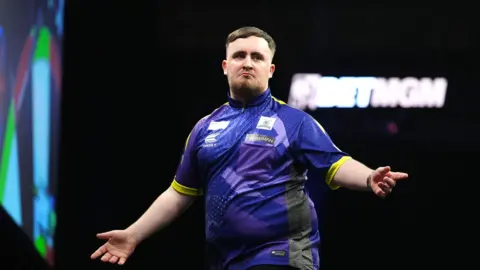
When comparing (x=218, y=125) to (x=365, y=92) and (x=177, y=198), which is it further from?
(x=365, y=92)

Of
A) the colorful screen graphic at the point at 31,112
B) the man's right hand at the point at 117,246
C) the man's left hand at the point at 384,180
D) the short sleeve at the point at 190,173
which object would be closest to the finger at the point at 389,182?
the man's left hand at the point at 384,180

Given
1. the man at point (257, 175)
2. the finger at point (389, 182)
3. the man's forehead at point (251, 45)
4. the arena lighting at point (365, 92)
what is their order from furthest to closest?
the arena lighting at point (365, 92) < the man's forehead at point (251, 45) < the man at point (257, 175) < the finger at point (389, 182)

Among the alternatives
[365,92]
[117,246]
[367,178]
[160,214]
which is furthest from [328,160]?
[365,92]

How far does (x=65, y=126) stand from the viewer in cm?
510

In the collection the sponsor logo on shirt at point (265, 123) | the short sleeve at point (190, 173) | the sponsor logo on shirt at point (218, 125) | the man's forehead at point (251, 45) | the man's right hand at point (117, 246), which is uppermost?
the man's forehead at point (251, 45)

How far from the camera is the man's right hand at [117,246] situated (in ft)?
7.98

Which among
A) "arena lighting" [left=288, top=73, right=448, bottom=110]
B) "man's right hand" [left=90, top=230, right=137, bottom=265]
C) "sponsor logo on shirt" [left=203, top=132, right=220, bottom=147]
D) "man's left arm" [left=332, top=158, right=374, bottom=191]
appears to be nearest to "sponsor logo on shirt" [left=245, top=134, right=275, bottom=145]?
"sponsor logo on shirt" [left=203, top=132, right=220, bottom=147]

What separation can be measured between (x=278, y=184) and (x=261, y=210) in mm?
99

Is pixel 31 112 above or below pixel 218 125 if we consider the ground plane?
Result: below

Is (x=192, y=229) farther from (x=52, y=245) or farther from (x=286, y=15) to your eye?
(x=286, y=15)

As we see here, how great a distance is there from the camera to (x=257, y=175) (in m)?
2.31

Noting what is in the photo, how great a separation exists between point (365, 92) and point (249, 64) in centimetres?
257

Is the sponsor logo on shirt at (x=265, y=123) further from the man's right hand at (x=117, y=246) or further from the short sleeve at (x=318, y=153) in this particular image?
the man's right hand at (x=117, y=246)

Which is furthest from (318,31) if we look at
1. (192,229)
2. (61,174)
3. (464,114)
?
(61,174)
